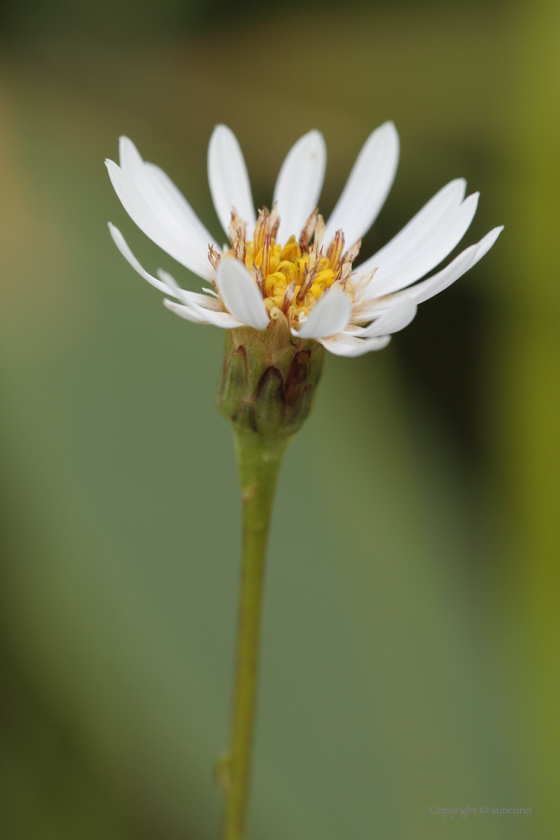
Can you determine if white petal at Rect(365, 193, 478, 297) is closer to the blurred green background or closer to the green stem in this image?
the green stem

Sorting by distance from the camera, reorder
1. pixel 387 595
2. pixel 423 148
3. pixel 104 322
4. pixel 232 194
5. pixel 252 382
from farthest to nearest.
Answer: pixel 423 148 < pixel 104 322 < pixel 387 595 < pixel 232 194 < pixel 252 382

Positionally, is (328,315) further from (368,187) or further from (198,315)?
(368,187)

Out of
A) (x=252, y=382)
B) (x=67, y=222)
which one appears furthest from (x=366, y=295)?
(x=67, y=222)

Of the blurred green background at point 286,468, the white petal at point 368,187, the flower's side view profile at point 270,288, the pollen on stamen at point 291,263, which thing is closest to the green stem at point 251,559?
the flower's side view profile at point 270,288

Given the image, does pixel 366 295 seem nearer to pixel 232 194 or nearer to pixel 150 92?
pixel 232 194

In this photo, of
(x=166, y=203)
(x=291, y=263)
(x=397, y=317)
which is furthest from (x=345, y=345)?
(x=166, y=203)

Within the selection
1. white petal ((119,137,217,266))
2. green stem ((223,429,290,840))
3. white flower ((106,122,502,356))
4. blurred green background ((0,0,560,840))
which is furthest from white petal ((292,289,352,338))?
blurred green background ((0,0,560,840))

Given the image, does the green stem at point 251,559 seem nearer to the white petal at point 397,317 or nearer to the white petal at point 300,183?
the white petal at point 397,317
